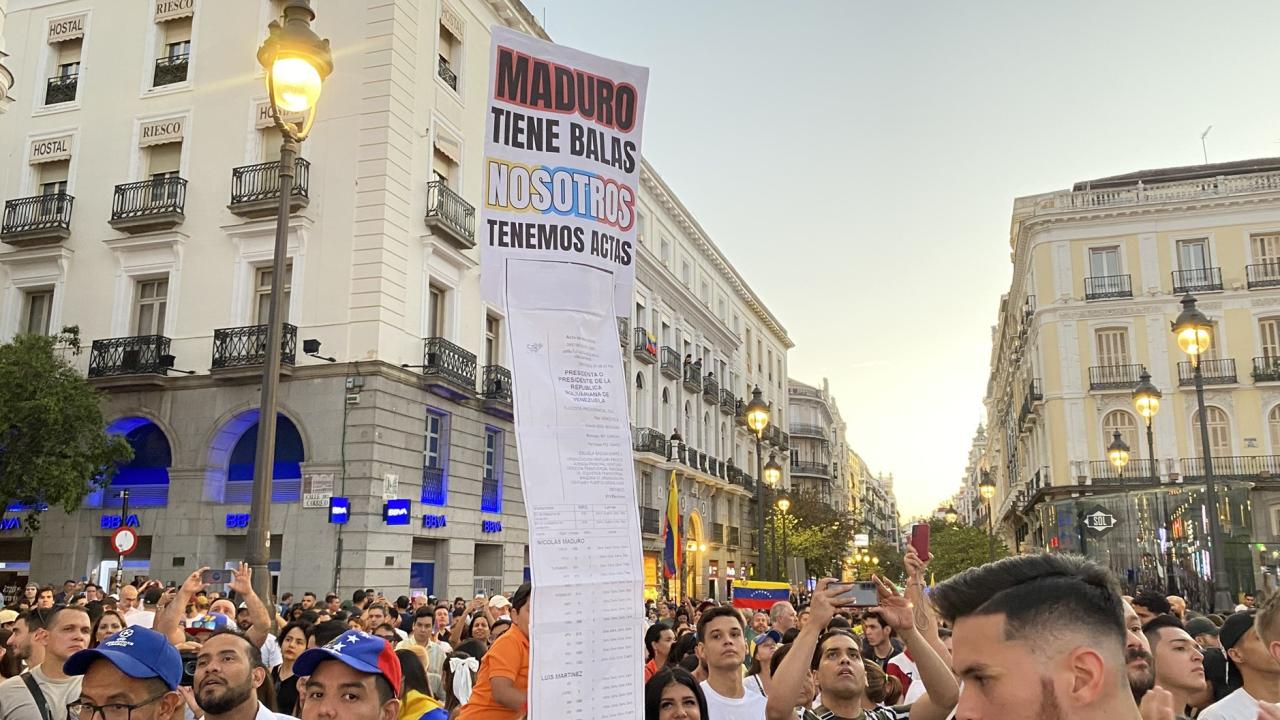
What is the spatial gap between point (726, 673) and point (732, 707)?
0.20m

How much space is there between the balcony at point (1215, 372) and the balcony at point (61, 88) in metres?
42.8

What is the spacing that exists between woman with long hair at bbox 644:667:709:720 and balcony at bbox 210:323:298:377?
1913 centimetres

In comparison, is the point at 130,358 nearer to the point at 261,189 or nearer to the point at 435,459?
the point at 261,189

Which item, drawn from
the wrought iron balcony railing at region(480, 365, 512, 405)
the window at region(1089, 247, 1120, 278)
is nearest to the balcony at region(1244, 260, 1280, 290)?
the window at region(1089, 247, 1120, 278)

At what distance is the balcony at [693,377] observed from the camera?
46.6m

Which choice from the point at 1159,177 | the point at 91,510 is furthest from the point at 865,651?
the point at 1159,177

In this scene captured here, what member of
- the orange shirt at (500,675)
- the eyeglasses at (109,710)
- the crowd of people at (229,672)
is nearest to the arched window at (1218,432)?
the crowd of people at (229,672)

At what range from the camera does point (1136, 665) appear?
455 centimetres

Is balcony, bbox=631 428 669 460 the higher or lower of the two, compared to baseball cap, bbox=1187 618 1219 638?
higher

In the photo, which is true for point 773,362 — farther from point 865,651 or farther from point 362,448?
point 865,651

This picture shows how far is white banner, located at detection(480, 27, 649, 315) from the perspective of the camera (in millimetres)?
3352

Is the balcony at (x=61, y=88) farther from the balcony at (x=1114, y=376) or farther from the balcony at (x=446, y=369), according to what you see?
the balcony at (x=1114, y=376)

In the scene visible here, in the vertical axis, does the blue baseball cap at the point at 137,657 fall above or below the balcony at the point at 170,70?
below

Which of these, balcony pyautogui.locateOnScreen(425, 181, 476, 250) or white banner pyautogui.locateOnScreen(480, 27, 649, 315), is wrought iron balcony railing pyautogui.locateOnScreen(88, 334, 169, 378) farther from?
white banner pyautogui.locateOnScreen(480, 27, 649, 315)
